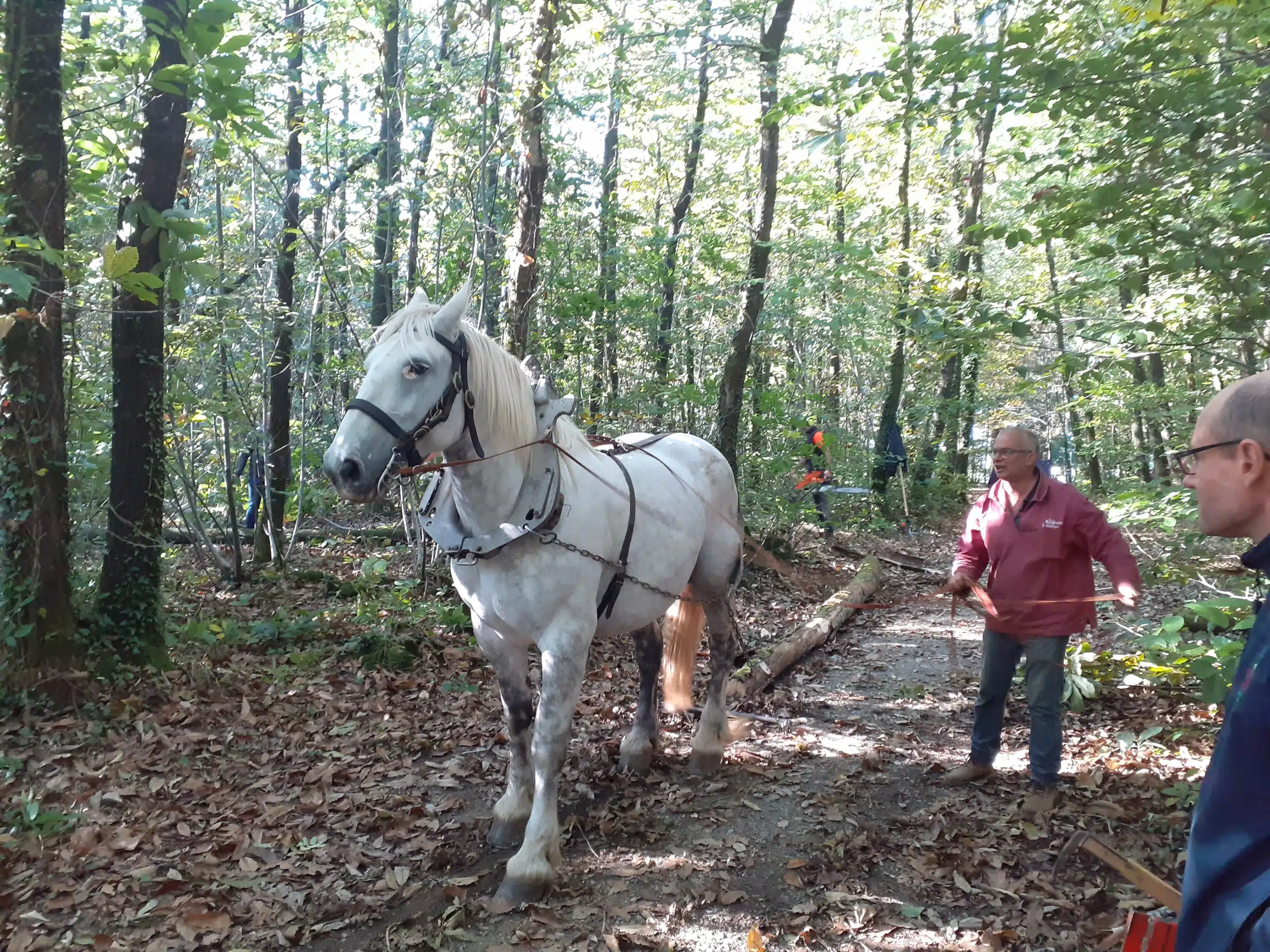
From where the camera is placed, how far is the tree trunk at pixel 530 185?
7117mm

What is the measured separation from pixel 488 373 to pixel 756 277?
7.77m

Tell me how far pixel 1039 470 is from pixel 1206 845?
3.18 m

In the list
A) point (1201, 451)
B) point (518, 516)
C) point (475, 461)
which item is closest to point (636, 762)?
point (518, 516)

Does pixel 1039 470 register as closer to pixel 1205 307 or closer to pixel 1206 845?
pixel 1205 307

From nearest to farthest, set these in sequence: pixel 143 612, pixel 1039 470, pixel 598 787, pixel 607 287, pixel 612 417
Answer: pixel 1039 470
pixel 598 787
pixel 143 612
pixel 612 417
pixel 607 287

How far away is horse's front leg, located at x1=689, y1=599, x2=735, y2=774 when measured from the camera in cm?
469

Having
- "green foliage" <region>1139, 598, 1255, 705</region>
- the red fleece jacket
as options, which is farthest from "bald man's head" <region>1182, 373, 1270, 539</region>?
the red fleece jacket

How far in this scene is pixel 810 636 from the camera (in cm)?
700

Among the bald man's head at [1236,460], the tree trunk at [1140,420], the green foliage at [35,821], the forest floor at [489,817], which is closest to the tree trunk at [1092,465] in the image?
the tree trunk at [1140,420]

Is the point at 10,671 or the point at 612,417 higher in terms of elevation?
the point at 612,417

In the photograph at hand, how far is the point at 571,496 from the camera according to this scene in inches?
139

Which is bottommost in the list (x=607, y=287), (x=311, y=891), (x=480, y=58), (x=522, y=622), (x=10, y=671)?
(x=311, y=891)

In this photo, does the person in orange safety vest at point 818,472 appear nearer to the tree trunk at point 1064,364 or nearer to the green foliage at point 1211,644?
the tree trunk at point 1064,364

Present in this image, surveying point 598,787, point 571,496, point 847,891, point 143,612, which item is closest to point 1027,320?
point 571,496
